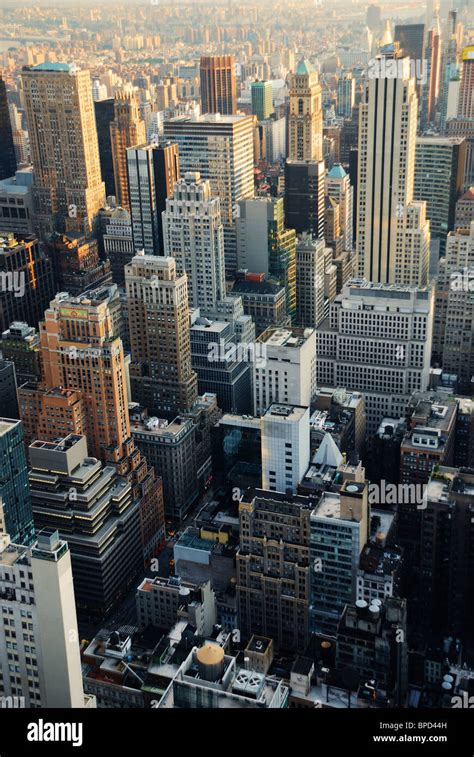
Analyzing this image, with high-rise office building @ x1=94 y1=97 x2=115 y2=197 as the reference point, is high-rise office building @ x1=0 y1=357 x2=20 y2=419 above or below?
below

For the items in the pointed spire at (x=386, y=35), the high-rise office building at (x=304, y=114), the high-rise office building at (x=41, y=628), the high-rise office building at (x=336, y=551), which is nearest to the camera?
→ the high-rise office building at (x=41, y=628)

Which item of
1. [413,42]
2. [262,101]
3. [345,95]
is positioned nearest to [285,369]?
[413,42]

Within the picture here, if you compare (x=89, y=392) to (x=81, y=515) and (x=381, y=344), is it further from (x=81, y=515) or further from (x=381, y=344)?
(x=381, y=344)

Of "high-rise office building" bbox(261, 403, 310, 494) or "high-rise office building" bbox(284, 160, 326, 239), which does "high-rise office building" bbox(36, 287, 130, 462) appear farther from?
"high-rise office building" bbox(284, 160, 326, 239)

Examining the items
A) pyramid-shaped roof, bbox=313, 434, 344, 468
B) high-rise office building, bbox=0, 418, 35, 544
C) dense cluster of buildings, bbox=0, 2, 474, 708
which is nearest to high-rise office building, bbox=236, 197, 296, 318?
dense cluster of buildings, bbox=0, 2, 474, 708

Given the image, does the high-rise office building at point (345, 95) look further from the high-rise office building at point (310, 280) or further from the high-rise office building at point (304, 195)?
the high-rise office building at point (310, 280)

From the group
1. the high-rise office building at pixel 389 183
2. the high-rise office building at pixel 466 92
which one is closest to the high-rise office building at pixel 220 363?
the high-rise office building at pixel 389 183
